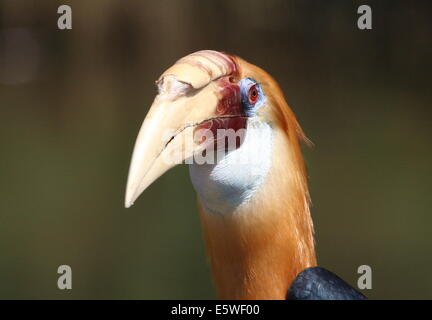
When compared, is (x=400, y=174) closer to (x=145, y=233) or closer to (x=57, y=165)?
(x=145, y=233)

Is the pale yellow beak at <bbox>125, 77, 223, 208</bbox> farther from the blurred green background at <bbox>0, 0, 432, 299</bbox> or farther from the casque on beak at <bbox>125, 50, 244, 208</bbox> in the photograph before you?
the blurred green background at <bbox>0, 0, 432, 299</bbox>

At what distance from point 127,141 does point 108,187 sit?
43cm

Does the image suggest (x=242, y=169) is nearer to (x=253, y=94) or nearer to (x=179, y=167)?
(x=253, y=94)

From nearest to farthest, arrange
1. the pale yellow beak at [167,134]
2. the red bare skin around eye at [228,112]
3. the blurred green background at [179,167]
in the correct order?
the pale yellow beak at [167,134] → the red bare skin around eye at [228,112] → the blurred green background at [179,167]

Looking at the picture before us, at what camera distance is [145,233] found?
4.39m

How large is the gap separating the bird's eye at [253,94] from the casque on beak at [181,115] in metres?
0.06

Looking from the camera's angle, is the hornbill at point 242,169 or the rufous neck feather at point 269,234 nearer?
the hornbill at point 242,169

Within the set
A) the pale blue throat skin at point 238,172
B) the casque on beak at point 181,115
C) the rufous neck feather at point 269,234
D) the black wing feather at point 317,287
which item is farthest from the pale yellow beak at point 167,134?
the black wing feather at point 317,287

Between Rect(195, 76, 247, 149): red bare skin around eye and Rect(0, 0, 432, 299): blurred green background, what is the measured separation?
2208 millimetres

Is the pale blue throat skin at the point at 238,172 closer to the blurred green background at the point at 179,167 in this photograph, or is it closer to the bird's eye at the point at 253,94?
the bird's eye at the point at 253,94

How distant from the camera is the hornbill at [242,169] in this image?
1835mm

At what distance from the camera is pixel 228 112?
1.94 metres

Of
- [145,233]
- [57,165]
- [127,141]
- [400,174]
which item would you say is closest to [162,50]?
[127,141]

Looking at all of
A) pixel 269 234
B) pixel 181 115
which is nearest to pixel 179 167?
pixel 269 234
